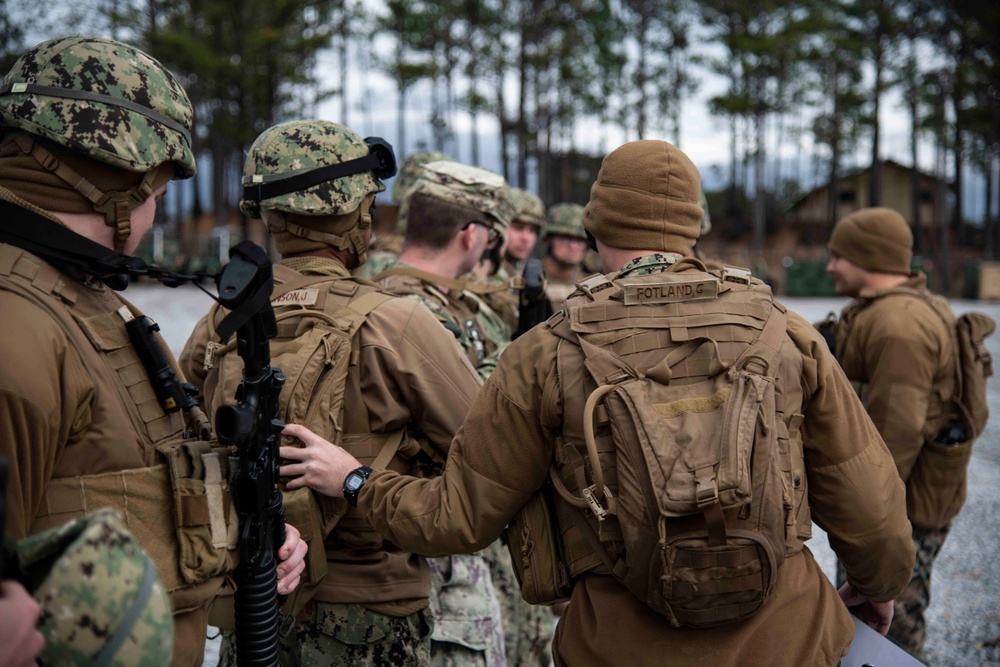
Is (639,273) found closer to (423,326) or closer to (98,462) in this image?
(423,326)

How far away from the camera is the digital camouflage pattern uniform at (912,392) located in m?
3.88

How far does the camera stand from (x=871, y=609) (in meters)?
2.48

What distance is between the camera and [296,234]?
8.86ft

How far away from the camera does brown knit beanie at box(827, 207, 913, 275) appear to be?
14.1 feet

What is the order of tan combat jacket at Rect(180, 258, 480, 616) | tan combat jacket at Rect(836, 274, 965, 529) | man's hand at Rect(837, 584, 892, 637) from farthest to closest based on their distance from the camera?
tan combat jacket at Rect(836, 274, 965, 529), tan combat jacket at Rect(180, 258, 480, 616), man's hand at Rect(837, 584, 892, 637)

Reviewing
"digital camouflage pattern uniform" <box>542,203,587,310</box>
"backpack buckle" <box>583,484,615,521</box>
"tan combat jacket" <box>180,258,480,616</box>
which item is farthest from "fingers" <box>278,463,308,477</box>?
"digital camouflage pattern uniform" <box>542,203,587,310</box>

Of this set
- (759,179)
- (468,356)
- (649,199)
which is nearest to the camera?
(649,199)

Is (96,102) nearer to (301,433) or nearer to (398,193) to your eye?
(301,433)

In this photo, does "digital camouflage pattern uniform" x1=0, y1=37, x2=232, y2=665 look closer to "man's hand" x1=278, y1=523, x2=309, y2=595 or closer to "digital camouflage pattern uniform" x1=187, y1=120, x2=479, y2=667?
"man's hand" x1=278, y1=523, x2=309, y2=595

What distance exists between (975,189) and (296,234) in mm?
61601

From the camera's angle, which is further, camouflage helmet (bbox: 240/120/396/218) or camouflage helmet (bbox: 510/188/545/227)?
camouflage helmet (bbox: 510/188/545/227)

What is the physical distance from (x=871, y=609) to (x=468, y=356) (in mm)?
2107

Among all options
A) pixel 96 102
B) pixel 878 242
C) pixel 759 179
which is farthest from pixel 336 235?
pixel 759 179

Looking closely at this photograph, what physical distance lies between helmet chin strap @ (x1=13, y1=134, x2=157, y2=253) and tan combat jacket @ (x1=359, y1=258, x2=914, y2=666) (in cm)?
96
